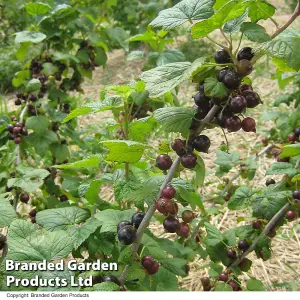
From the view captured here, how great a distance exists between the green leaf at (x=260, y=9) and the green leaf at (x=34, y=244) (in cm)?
63

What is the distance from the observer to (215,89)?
83cm

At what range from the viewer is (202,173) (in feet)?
3.26

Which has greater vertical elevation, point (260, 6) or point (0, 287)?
point (260, 6)

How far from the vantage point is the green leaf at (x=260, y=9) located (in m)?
0.85

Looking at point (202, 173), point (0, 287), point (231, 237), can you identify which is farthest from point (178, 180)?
point (231, 237)

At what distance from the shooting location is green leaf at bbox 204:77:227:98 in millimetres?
824

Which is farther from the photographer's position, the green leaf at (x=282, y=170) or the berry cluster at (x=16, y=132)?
the berry cluster at (x=16, y=132)

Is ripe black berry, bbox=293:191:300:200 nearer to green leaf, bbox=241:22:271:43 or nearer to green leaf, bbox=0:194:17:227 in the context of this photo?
green leaf, bbox=241:22:271:43

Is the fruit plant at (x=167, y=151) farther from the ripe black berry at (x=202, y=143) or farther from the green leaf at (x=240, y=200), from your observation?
the green leaf at (x=240, y=200)

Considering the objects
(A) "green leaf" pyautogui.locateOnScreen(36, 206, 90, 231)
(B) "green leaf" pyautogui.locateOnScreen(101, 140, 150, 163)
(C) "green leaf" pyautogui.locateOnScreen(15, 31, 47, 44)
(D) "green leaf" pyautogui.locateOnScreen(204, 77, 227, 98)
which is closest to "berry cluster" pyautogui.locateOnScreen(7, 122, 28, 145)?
(C) "green leaf" pyautogui.locateOnScreen(15, 31, 47, 44)

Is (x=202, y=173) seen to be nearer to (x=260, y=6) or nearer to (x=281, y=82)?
(x=260, y=6)

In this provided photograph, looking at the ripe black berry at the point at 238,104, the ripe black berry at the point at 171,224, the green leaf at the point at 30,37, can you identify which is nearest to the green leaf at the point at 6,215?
the ripe black berry at the point at 171,224

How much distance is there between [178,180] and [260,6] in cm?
43

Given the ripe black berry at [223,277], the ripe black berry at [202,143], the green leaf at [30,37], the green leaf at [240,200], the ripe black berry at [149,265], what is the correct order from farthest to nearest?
the green leaf at [30,37] < the green leaf at [240,200] < the ripe black berry at [223,277] < the ripe black berry at [149,265] < the ripe black berry at [202,143]
